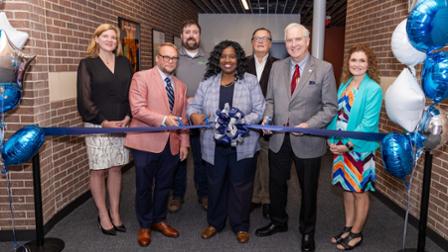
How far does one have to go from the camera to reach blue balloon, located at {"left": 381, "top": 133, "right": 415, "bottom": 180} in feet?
8.52

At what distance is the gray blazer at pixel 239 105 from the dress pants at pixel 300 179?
24 cm

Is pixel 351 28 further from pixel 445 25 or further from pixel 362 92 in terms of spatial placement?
pixel 445 25

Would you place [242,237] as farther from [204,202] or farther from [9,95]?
[9,95]

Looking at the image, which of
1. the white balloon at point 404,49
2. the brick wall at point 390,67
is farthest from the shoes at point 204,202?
the white balloon at point 404,49

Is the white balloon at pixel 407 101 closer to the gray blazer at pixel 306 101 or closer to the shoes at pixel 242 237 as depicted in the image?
the gray blazer at pixel 306 101

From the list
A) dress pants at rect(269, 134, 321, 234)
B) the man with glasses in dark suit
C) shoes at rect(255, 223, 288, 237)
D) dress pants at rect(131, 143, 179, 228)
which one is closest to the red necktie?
dress pants at rect(269, 134, 321, 234)

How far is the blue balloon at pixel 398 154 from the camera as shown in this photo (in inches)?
102

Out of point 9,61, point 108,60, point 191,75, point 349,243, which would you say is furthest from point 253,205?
point 9,61

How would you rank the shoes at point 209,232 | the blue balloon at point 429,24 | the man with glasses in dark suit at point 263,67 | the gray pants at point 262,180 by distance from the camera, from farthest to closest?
1. the gray pants at point 262,180
2. the man with glasses in dark suit at point 263,67
3. the shoes at point 209,232
4. the blue balloon at point 429,24

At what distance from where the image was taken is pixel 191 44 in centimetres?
388

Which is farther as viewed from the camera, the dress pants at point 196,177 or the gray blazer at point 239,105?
the dress pants at point 196,177

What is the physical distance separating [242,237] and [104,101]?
1.69m

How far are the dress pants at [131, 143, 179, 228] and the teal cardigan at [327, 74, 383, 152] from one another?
5.06ft

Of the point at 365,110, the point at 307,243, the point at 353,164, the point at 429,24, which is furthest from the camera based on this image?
the point at 307,243
